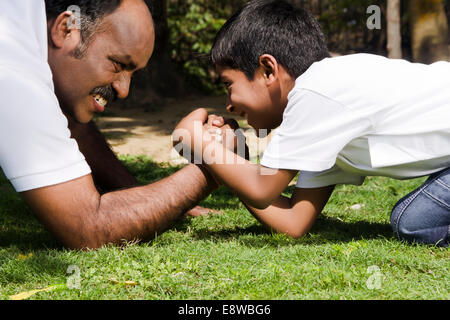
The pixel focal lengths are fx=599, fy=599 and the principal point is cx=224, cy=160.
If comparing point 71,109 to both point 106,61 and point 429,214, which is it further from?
point 429,214

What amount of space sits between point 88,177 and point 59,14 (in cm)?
85

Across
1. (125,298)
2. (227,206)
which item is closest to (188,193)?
(125,298)

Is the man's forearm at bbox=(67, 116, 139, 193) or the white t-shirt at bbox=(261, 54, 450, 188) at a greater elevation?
the white t-shirt at bbox=(261, 54, 450, 188)

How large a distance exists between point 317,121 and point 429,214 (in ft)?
2.61

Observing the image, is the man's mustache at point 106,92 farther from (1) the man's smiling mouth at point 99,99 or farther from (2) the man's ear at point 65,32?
(2) the man's ear at point 65,32

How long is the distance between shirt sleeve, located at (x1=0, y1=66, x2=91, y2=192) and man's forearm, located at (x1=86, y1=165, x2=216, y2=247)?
327 mm

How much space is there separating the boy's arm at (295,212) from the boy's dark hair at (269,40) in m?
0.69

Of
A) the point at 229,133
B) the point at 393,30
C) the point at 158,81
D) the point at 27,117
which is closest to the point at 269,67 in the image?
the point at 229,133

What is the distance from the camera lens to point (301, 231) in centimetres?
330

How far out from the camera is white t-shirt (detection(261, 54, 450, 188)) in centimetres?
277

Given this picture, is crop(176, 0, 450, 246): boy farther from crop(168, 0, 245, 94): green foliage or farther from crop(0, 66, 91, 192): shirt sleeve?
crop(168, 0, 245, 94): green foliage

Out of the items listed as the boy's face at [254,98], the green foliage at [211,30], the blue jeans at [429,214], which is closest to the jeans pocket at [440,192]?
the blue jeans at [429,214]

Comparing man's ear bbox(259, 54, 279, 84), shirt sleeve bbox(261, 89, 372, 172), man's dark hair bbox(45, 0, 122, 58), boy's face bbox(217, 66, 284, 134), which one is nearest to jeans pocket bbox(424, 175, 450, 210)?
shirt sleeve bbox(261, 89, 372, 172)
